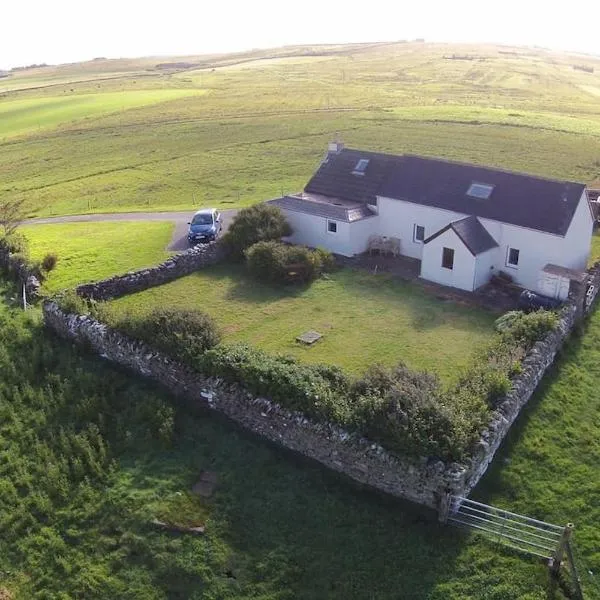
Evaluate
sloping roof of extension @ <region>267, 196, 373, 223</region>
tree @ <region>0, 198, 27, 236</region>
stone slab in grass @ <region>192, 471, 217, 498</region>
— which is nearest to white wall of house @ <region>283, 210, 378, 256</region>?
sloping roof of extension @ <region>267, 196, 373, 223</region>

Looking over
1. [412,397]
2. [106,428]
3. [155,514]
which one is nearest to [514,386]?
[412,397]

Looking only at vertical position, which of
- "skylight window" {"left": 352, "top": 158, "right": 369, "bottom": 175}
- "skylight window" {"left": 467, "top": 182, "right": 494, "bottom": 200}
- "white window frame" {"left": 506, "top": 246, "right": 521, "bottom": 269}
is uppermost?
"skylight window" {"left": 352, "top": 158, "right": 369, "bottom": 175}

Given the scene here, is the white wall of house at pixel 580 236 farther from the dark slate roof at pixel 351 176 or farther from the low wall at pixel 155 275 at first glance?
the low wall at pixel 155 275

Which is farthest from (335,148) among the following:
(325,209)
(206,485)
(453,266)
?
(206,485)

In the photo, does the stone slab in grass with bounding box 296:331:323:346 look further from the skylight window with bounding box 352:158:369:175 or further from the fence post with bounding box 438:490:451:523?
the skylight window with bounding box 352:158:369:175

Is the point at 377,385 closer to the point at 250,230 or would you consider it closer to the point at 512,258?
the point at 512,258

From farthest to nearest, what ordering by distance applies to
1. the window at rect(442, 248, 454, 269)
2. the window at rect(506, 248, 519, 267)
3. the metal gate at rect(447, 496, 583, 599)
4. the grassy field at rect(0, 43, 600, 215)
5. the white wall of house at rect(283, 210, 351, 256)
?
the grassy field at rect(0, 43, 600, 215) < the white wall of house at rect(283, 210, 351, 256) < the window at rect(506, 248, 519, 267) < the window at rect(442, 248, 454, 269) < the metal gate at rect(447, 496, 583, 599)
